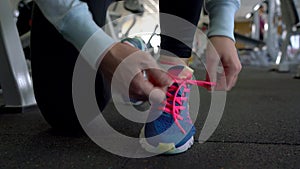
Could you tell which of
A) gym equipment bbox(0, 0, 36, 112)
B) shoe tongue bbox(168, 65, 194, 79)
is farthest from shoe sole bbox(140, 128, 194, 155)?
gym equipment bbox(0, 0, 36, 112)

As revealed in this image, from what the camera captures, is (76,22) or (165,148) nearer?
(76,22)

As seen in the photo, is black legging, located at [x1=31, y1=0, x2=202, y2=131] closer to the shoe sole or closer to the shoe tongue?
the shoe tongue

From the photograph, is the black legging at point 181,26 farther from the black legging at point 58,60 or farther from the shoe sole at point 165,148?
the shoe sole at point 165,148

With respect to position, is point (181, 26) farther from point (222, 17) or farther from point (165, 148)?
point (165, 148)

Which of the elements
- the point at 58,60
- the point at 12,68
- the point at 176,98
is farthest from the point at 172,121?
the point at 12,68

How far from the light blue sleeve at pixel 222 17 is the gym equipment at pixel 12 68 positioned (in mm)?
727

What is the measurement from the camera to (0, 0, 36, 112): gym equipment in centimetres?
99

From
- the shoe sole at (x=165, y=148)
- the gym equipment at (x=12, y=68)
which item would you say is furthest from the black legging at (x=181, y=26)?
the gym equipment at (x=12, y=68)

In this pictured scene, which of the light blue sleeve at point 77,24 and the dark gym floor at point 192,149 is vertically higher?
the light blue sleeve at point 77,24

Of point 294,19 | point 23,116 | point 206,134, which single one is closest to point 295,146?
point 206,134

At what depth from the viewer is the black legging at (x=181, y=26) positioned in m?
0.59

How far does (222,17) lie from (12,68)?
78 centimetres

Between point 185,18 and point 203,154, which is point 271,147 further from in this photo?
point 185,18

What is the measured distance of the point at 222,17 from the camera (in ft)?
1.63
